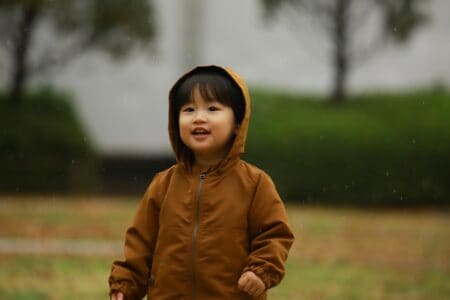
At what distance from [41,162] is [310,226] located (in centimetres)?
481

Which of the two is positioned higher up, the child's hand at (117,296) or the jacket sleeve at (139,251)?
the jacket sleeve at (139,251)

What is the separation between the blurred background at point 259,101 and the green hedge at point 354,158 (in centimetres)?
2

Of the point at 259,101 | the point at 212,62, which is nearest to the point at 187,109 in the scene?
the point at 259,101

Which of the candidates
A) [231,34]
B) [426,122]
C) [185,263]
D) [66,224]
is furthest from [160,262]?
[231,34]

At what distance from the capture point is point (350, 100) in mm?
16031

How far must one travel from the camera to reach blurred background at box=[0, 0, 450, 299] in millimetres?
14148

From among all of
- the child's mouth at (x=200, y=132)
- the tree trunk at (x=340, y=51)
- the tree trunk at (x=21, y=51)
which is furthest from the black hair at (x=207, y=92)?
the tree trunk at (x=340, y=51)

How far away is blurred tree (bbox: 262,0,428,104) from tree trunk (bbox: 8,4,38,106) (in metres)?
4.03

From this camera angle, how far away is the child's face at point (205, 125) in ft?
10.9

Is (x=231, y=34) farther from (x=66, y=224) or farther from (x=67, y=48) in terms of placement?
(x=66, y=224)

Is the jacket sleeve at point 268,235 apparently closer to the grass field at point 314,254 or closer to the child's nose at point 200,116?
the child's nose at point 200,116

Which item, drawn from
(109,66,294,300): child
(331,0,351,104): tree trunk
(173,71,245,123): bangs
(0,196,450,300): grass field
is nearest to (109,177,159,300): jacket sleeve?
(109,66,294,300): child

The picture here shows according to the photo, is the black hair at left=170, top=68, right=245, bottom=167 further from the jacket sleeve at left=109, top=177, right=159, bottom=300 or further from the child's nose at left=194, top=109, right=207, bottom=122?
the jacket sleeve at left=109, top=177, right=159, bottom=300

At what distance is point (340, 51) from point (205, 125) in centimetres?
1242
